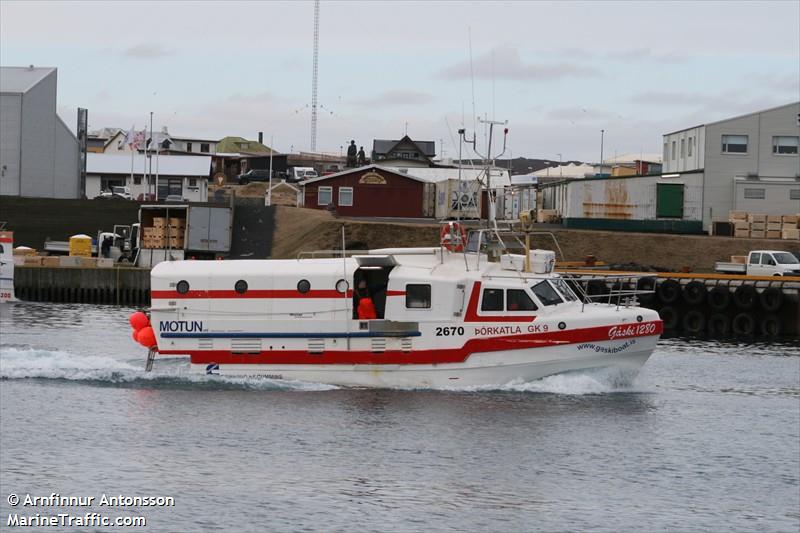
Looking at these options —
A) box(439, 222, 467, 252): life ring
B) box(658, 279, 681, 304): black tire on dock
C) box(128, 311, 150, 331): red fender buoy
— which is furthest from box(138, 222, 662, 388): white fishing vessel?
box(658, 279, 681, 304): black tire on dock

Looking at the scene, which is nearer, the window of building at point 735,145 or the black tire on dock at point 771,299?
the black tire on dock at point 771,299

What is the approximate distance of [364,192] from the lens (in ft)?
240

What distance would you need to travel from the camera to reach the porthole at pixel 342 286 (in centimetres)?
2769

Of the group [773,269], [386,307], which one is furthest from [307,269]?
[773,269]

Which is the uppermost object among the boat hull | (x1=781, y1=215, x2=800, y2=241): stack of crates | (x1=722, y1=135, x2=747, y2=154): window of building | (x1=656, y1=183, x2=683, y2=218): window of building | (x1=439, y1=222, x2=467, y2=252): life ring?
(x1=722, y1=135, x2=747, y2=154): window of building

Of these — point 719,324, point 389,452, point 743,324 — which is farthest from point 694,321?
point 389,452

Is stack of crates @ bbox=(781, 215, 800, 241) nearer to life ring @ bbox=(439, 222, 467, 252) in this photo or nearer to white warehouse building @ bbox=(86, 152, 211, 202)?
Result: life ring @ bbox=(439, 222, 467, 252)

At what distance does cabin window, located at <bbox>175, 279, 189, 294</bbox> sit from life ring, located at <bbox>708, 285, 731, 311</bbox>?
2365 cm

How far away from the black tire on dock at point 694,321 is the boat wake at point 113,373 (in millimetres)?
20982

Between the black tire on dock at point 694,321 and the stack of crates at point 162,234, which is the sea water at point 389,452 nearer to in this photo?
the black tire on dock at point 694,321

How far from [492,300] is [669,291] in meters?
19.1

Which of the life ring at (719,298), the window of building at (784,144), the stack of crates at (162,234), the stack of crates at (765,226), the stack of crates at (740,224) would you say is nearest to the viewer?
the life ring at (719,298)

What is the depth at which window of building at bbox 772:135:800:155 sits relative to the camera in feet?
201

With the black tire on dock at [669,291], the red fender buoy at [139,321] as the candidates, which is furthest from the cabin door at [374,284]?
the black tire on dock at [669,291]
